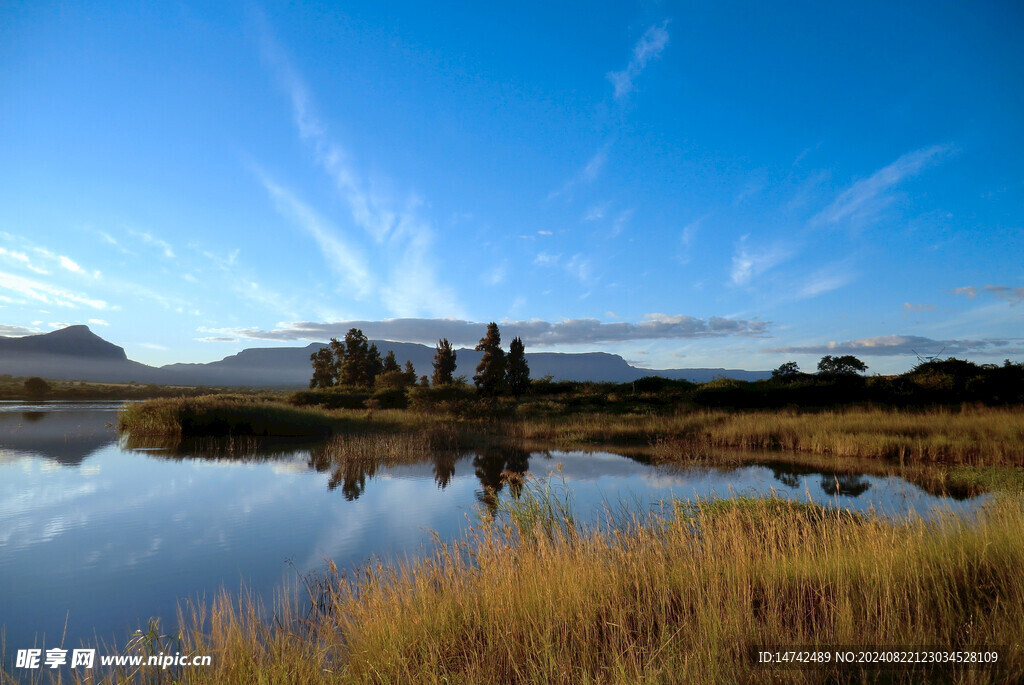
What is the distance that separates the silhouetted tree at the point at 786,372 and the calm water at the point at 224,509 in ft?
89.6

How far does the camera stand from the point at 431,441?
21984mm

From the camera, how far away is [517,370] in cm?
4572

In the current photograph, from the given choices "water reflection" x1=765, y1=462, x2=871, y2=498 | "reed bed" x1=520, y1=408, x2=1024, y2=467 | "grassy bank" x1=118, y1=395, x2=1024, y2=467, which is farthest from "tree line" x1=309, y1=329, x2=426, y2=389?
"water reflection" x1=765, y1=462, x2=871, y2=498

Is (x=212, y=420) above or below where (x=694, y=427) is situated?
above

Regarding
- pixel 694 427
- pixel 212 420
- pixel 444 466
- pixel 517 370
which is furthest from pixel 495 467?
pixel 517 370

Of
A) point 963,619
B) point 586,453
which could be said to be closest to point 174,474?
point 586,453

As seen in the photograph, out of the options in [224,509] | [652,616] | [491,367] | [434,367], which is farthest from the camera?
[434,367]

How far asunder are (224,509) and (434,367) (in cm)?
3776

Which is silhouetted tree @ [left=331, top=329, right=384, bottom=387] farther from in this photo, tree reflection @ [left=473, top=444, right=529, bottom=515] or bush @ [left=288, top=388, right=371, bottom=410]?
tree reflection @ [left=473, top=444, right=529, bottom=515]

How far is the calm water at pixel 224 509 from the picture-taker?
6883mm

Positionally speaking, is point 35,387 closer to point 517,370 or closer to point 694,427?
point 517,370

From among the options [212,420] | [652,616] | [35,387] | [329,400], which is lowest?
[652,616]

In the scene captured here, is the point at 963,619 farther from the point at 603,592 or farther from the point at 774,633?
the point at 603,592

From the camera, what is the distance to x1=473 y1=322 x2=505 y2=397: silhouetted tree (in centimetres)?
4419
